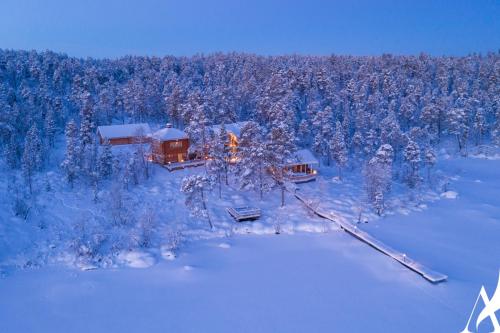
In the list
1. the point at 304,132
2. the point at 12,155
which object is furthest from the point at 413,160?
the point at 12,155

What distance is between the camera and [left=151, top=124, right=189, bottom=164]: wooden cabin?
43.8m

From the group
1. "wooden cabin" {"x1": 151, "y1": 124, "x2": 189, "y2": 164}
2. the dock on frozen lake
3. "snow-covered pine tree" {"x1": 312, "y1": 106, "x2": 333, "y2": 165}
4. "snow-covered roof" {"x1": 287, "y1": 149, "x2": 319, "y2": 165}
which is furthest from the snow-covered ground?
"snow-covered pine tree" {"x1": 312, "y1": 106, "x2": 333, "y2": 165}

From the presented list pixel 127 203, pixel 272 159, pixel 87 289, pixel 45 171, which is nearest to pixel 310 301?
pixel 87 289

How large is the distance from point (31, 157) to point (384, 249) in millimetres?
32290

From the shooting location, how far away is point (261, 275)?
2498 cm

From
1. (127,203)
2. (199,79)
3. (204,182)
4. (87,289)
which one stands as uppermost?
(199,79)

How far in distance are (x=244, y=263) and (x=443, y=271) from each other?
13.3 metres

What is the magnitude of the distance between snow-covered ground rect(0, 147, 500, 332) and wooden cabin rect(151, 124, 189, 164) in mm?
6807

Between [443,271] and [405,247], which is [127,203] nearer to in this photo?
[405,247]

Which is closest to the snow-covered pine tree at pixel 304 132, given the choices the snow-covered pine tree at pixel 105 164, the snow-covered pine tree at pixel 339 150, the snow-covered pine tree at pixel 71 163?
the snow-covered pine tree at pixel 339 150

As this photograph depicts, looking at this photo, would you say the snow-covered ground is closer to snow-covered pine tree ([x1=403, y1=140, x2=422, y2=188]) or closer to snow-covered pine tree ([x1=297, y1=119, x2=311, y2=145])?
snow-covered pine tree ([x1=403, y1=140, x2=422, y2=188])

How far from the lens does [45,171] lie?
128ft

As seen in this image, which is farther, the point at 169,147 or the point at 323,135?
the point at 323,135

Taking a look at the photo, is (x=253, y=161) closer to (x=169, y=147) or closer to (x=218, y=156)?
(x=218, y=156)
